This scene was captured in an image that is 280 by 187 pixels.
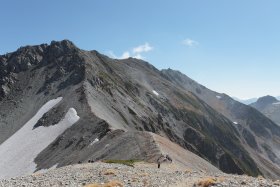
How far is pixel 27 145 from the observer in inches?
4547

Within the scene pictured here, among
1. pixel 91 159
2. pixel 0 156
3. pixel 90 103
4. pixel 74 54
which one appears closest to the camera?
pixel 91 159

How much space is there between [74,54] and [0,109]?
4212cm

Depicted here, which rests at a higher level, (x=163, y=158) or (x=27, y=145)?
(x=27, y=145)

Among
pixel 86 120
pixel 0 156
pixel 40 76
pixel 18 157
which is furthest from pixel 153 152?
pixel 40 76

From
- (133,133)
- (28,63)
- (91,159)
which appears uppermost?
(28,63)

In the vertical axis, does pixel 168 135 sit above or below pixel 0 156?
above

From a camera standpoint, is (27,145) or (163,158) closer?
(163,158)

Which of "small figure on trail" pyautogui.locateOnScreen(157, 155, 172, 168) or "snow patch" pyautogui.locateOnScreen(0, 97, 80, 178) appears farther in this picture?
"snow patch" pyautogui.locateOnScreen(0, 97, 80, 178)

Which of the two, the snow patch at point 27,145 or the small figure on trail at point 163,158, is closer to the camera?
the small figure on trail at point 163,158

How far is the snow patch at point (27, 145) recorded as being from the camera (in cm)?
10150

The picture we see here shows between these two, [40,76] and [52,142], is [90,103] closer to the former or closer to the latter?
[52,142]

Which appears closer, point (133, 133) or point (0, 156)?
point (133, 133)

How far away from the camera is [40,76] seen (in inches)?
7200

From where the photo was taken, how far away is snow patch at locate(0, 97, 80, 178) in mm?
101500
